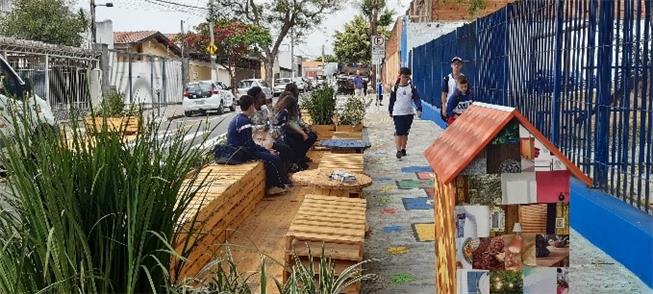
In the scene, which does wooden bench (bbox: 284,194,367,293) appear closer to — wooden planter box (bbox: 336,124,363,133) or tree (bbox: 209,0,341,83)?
wooden planter box (bbox: 336,124,363,133)

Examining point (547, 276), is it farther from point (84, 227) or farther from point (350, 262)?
point (84, 227)

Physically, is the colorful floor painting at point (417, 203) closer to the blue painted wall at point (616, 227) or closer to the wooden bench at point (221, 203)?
the wooden bench at point (221, 203)

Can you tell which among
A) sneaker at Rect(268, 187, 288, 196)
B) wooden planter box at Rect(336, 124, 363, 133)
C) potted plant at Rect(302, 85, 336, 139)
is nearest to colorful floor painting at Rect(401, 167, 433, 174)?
wooden planter box at Rect(336, 124, 363, 133)

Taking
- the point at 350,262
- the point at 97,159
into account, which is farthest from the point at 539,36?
the point at 97,159

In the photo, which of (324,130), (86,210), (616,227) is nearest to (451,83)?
(324,130)

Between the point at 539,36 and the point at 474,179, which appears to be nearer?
the point at 474,179

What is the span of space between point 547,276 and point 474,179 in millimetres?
526

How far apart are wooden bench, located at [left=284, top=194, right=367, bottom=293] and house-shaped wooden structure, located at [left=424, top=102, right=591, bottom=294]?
4.23 ft

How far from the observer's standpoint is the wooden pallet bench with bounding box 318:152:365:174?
7711 millimetres

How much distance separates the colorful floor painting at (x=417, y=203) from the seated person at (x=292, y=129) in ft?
6.65

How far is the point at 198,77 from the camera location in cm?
4662

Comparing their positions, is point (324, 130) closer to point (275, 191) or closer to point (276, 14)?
point (275, 191)

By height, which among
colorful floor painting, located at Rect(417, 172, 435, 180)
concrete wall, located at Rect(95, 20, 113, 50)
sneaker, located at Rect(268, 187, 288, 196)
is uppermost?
concrete wall, located at Rect(95, 20, 113, 50)

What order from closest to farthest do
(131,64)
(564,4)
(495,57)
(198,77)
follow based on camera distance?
(564,4)
(495,57)
(131,64)
(198,77)
